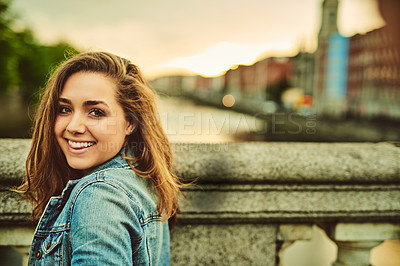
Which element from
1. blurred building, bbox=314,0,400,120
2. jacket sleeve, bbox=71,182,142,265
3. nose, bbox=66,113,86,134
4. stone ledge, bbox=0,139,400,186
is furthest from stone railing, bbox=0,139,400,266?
blurred building, bbox=314,0,400,120

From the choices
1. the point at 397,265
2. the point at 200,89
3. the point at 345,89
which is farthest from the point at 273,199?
the point at 200,89

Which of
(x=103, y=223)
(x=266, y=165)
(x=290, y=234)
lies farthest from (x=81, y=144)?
(x=290, y=234)

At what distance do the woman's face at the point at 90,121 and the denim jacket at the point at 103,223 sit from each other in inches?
2.5

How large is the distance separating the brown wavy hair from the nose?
119 mm

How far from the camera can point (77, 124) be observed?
1.26 metres

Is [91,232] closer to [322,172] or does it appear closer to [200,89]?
[322,172]

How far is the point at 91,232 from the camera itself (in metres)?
0.97

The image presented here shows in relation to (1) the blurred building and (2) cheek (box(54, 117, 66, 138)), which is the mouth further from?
(1) the blurred building

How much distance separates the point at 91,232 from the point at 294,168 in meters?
0.94

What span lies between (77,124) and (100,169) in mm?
170

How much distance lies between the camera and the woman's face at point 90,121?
127cm

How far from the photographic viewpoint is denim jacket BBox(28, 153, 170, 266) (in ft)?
3.19

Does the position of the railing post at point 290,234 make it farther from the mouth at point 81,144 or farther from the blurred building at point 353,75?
the blurred building at point 353,75

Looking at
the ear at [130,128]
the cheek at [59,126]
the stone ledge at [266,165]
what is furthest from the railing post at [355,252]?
the cheek at [59,126]
